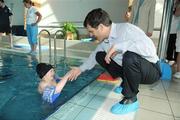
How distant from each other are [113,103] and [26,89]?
152 cm

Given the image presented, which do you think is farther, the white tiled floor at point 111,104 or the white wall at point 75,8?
the white wall at point 75,8

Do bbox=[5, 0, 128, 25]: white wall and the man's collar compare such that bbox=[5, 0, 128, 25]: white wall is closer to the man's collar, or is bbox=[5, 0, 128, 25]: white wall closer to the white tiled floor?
the white tiled floor

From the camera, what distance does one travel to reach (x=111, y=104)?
2.39m

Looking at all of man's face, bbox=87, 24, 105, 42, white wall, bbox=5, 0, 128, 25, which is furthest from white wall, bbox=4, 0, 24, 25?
man's face, bbox=87, 24, 105, 42

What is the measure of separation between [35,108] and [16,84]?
3.51ft

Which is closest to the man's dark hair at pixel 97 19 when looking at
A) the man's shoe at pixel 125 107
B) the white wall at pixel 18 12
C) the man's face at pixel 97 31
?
the man's face at pixel 97 31

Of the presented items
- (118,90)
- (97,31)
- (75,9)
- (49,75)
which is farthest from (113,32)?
(75,9)

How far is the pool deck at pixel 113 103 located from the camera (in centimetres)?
212

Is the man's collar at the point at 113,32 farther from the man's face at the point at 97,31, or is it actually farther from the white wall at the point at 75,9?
the white wall at the point at 75,9

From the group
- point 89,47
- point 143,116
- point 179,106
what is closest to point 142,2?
point 179,106

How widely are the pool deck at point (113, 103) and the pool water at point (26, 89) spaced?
17 cm

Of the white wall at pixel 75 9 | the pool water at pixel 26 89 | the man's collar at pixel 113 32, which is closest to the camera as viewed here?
the man's collar at pixel 113 32

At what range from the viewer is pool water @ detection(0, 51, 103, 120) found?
2449 millimetres

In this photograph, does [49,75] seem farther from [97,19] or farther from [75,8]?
[75,8]
